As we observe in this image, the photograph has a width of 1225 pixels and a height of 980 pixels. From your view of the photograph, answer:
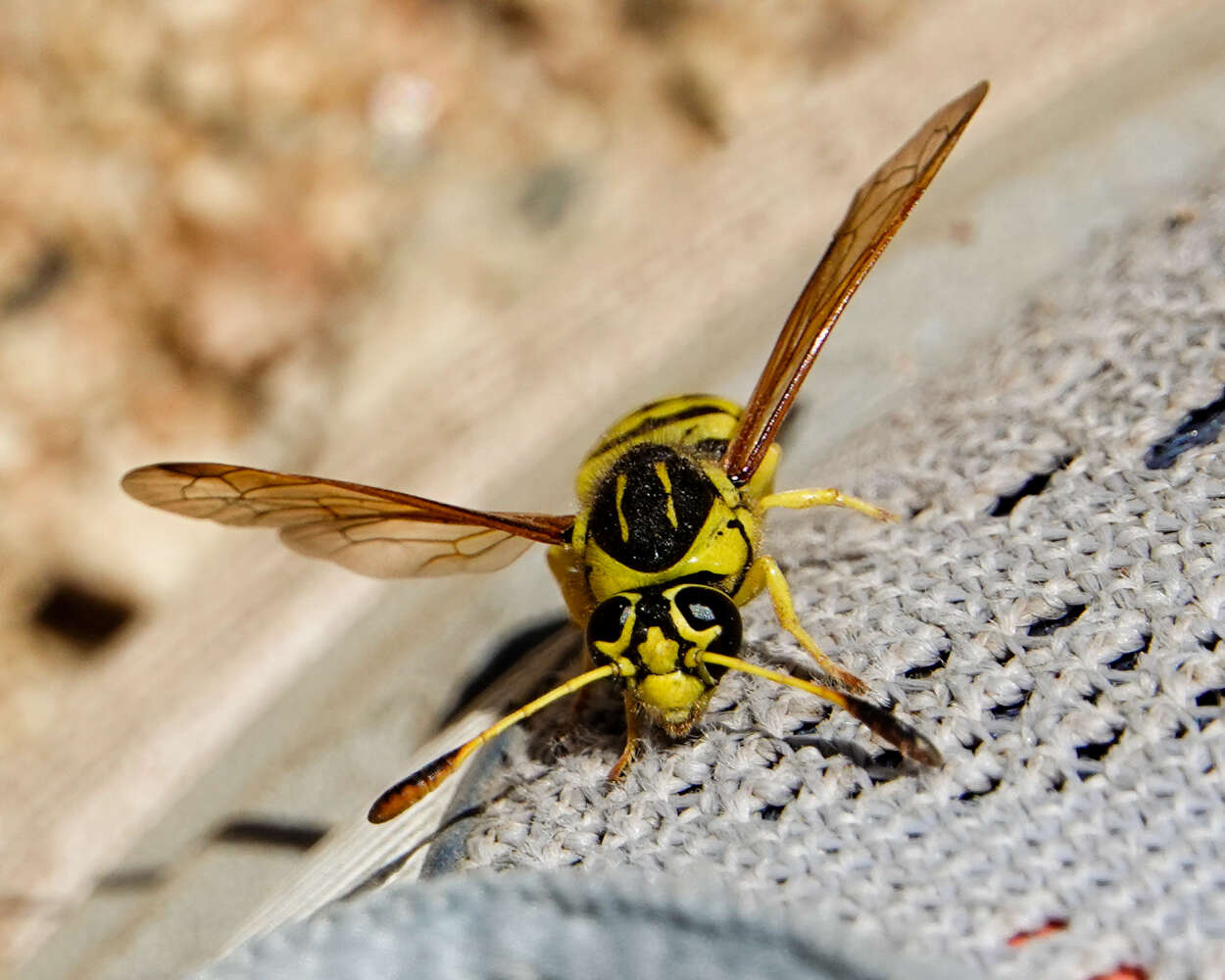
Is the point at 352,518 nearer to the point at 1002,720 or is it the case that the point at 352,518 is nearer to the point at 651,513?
the point at 651,513

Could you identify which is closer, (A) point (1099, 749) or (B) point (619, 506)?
(A) point (1099, 749)

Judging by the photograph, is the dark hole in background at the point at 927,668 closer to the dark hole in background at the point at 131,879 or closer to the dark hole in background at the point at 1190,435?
the dark hole in background at the point at 1190,435

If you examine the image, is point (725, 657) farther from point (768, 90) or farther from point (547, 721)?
point (768, 90)

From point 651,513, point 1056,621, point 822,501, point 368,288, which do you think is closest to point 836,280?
point 822,501

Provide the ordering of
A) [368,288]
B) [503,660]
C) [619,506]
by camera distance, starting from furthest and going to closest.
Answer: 1. [368,288]
2. [503,660]
3. [619,506]

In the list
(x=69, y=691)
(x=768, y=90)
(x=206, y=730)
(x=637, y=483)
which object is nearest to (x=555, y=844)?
(x=637, y=483)

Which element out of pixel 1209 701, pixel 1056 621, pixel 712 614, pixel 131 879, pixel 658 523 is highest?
pixel 131 879

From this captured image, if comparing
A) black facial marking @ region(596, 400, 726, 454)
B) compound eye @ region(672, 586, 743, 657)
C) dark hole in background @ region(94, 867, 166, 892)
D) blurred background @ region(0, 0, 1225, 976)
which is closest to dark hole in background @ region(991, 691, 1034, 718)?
compound eye @ region(672, 586, 743, 657)

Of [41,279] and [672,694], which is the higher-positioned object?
[41,279]

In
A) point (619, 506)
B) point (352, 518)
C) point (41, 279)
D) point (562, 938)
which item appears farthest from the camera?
point (41, 279)
